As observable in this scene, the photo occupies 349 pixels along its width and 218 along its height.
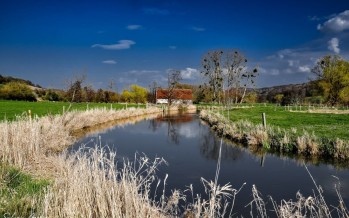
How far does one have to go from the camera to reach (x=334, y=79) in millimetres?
58594

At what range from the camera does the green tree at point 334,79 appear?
58.2 meters

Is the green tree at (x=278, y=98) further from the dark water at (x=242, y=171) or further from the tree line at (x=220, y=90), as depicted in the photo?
the dark water at (x=242, y=171)

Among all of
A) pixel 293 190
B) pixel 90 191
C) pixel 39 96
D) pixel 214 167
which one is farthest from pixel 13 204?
pixel 39 96

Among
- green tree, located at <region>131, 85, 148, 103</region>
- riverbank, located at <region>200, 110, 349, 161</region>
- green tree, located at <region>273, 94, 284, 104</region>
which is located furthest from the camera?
green tree, located at <region>273, 94, 284, 104</region>

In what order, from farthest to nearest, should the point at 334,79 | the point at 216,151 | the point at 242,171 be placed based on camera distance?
the point at 334,79, the point at 216,151, the point at 242,171

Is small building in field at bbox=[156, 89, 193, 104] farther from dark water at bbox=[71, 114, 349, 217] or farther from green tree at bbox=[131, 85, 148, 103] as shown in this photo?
dark water at bbox=[71, 114, 349, 217]

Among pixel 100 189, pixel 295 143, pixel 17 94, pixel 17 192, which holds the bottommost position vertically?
pixel 295 143

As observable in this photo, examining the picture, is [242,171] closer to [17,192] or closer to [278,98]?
[17,192]

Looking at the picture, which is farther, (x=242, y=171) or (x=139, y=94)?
(x=139, y=94)

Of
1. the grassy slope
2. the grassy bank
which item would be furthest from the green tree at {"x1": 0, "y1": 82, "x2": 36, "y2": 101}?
the grassy slope

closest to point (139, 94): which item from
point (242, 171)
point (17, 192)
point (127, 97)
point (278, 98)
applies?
point (127, 97)

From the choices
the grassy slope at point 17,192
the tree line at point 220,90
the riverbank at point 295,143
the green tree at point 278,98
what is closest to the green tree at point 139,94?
the tree line at point 220,90

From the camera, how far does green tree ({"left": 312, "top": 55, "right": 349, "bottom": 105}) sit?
58.2 meters

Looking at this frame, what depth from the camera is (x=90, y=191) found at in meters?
5.18
